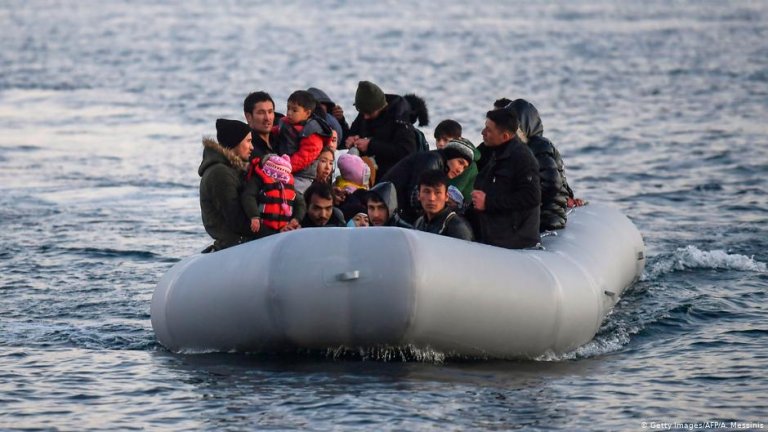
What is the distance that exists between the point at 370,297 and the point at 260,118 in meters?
2.34

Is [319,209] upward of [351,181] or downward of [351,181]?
downward

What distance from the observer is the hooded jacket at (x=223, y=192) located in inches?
449

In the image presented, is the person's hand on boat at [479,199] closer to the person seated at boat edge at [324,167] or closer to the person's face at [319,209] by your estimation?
the person's face at [319,209]

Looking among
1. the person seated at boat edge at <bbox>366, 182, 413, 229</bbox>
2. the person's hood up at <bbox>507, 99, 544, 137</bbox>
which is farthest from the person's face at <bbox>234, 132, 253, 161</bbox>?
the person's hood up at <bbox>507, 99, 544, 137</bbox>

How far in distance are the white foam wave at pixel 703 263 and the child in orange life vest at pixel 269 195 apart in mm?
5203

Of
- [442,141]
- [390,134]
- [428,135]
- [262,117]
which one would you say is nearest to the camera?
[262,117]

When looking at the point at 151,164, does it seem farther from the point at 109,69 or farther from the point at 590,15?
the point at 590,15

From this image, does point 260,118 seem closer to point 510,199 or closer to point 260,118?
point 260,118

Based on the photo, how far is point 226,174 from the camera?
37.4 feet

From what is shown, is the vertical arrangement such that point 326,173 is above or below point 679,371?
above

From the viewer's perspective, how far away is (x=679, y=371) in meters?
11.4

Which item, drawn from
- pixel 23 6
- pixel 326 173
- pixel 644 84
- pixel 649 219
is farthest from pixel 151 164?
pixel 23 6

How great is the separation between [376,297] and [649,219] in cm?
949

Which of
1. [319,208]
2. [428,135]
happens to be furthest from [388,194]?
[428,135]
